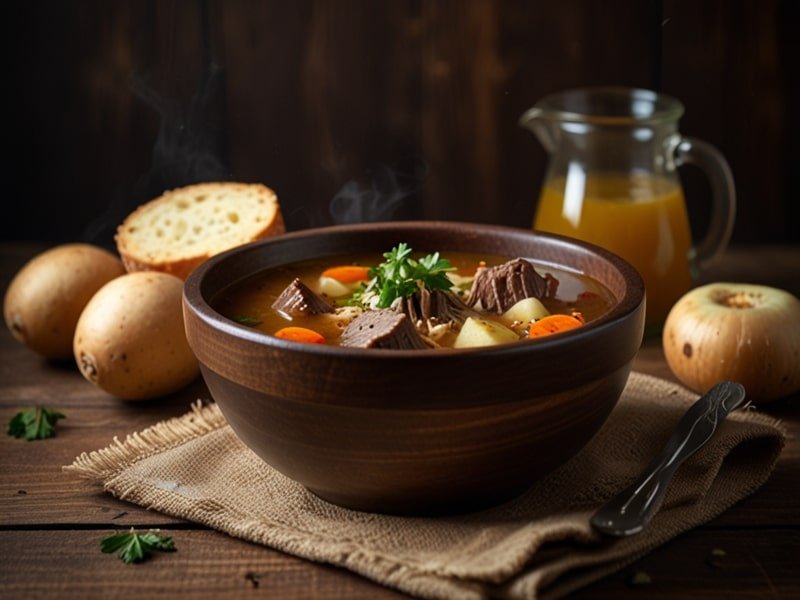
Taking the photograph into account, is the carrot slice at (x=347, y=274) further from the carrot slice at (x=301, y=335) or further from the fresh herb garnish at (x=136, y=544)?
the fresh herb garnish at (x=136, y=544)

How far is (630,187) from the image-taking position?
12.2 ft

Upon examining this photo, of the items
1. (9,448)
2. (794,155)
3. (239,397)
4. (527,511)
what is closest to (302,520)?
(239,397)

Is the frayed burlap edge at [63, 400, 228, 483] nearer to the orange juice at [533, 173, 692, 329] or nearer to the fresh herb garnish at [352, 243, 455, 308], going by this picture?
the fresh herb garnish at [352, 243, 455, 308]

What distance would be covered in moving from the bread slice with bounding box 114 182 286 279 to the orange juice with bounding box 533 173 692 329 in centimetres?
100

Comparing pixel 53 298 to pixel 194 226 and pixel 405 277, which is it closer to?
pixel 194 226

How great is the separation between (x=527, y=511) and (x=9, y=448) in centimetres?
139

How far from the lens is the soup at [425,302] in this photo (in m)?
2.44

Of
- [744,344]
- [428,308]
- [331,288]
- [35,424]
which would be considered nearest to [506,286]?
[428,308]

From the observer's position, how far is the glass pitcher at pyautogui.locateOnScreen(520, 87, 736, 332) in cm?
366

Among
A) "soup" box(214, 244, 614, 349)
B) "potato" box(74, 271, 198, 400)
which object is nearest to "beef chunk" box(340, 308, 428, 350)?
"soup" box(214, 244, 614, 349)

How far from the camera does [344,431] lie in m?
2.10

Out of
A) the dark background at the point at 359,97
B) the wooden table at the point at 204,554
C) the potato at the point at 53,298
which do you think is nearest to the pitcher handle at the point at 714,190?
the dark background at the point at 359,97

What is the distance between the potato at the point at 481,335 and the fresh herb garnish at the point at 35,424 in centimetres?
122

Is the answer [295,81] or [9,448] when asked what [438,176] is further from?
[9,448]
